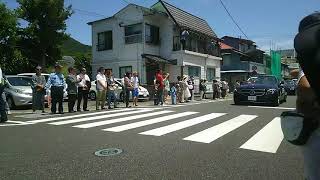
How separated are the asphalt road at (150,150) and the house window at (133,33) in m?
22.0

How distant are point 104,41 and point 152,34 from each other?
4.71m

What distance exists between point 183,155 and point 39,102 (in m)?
9.07

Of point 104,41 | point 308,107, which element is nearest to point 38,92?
point 308,107

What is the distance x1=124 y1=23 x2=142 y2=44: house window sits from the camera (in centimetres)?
3187

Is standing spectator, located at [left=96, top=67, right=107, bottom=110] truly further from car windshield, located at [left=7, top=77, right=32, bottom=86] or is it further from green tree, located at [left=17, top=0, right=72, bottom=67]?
green tree, located at [left=17, top=0, right=72, bottom=67]

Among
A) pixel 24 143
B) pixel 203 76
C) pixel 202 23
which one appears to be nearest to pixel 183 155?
pixel 24 143

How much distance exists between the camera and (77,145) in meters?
7.06

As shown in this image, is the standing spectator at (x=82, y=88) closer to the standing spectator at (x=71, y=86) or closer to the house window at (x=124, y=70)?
the standing spectator at (x=71, y=86)

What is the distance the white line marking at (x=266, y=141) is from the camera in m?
6.76

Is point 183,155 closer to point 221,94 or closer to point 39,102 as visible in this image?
point 39,102

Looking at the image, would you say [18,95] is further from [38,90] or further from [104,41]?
[104,41]

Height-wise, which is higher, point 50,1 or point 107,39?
point 50,1

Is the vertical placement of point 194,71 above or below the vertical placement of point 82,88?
above

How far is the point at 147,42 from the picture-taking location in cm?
3206
